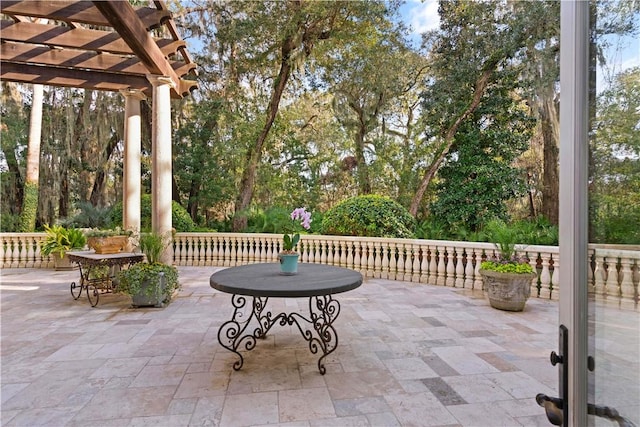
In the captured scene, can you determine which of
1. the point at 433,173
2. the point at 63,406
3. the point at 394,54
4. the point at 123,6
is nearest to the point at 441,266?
the point at 433,173

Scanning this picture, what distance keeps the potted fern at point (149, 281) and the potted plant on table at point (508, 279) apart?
4.13 metres

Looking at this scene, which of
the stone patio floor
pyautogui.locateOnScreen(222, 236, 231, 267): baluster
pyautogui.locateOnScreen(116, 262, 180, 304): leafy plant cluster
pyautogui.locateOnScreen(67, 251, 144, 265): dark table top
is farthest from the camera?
pyautogui.locateOnScreen(222, 236, 231, 267): baluster

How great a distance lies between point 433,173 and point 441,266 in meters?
4.34

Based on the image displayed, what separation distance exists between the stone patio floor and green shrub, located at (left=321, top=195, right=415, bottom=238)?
2182 mm

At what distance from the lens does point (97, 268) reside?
197 inches

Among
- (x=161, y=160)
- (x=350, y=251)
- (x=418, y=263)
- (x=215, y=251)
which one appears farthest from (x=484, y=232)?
(x=161, y=160)

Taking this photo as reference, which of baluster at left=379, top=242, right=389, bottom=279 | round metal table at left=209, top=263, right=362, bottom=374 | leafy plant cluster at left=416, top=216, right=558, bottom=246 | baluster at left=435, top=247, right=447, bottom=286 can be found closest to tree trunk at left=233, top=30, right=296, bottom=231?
baluster at left=379, top=242, right=389, bottom=279

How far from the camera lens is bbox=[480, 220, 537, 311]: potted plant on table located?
164 inches

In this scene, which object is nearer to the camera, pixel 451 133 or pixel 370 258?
pixel 370 258

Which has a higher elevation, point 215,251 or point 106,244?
point 106,244

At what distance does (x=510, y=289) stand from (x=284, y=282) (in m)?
3.04

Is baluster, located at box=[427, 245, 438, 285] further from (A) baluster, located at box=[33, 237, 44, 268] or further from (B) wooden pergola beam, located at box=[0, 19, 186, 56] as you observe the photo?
(A) baluster, located at box=[33, 237, 44, 268]

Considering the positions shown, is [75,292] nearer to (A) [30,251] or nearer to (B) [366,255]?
(A) [30,251]

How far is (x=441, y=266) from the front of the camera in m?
5.78
